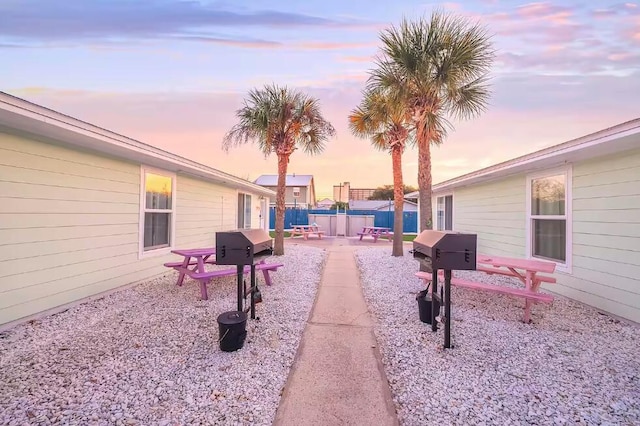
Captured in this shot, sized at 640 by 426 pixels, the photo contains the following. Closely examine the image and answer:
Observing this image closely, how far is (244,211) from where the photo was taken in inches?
474

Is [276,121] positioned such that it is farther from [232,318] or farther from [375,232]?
[375,232]

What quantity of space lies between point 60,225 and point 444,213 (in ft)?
38.2

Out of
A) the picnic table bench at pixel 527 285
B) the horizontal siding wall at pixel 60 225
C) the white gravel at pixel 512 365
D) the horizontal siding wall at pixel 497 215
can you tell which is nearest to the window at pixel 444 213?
the horizontal siding wall at pixel 497 215

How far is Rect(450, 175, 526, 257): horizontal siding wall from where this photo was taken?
21.6 ft

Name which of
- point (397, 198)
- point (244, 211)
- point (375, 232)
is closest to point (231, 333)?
point (397, 198)

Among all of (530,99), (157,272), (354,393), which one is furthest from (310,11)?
(354,393)

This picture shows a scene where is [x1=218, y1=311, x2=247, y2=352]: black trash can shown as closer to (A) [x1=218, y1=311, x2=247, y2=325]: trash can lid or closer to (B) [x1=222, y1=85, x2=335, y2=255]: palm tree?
(A) [x1=218, y1=311, x2=247, y2=325]: trash can lid

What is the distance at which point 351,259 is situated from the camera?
958 cm

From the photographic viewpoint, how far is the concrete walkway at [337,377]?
204 cm

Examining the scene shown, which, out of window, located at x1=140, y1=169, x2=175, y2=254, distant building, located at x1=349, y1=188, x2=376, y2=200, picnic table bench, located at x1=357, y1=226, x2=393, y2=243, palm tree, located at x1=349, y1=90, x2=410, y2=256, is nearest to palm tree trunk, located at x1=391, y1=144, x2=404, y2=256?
palm tree, located at x1=349, y1=90, x2=410, y2=256

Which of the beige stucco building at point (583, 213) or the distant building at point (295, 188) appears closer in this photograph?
the beige stucco building at point (583, 213)

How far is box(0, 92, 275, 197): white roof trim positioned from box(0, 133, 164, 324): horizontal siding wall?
0.57 feet

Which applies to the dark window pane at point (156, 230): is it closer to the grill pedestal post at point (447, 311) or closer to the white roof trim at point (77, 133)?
the white roof trim at point (77, 133)

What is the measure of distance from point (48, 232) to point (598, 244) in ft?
26.5
